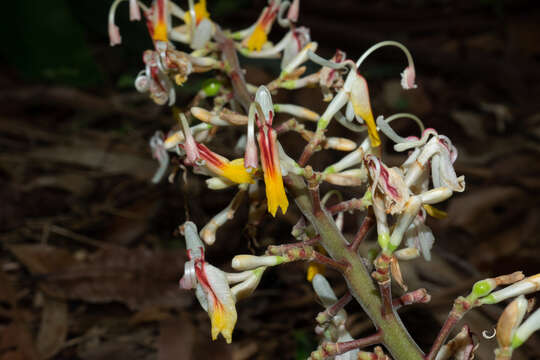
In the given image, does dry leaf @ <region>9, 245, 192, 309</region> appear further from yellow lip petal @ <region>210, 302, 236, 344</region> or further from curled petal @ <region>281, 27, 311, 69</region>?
yellow lip petal @ <region>210, 302, 236, 344</region>

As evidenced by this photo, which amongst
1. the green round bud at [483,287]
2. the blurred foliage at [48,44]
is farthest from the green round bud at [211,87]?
the blurred foliage at [48,44]

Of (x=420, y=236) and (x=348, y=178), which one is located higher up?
(x=348, y=178)

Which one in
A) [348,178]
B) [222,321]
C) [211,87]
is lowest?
[222,321]

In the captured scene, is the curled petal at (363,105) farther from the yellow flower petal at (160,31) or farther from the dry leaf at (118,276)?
the dry leaf at (118,276)

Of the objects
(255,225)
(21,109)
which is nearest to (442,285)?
(255,225)

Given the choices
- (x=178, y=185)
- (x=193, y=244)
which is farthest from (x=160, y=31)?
(x=178, y=185)

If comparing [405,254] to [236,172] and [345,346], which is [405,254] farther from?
[236,172]

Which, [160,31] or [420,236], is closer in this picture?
[420,236]
